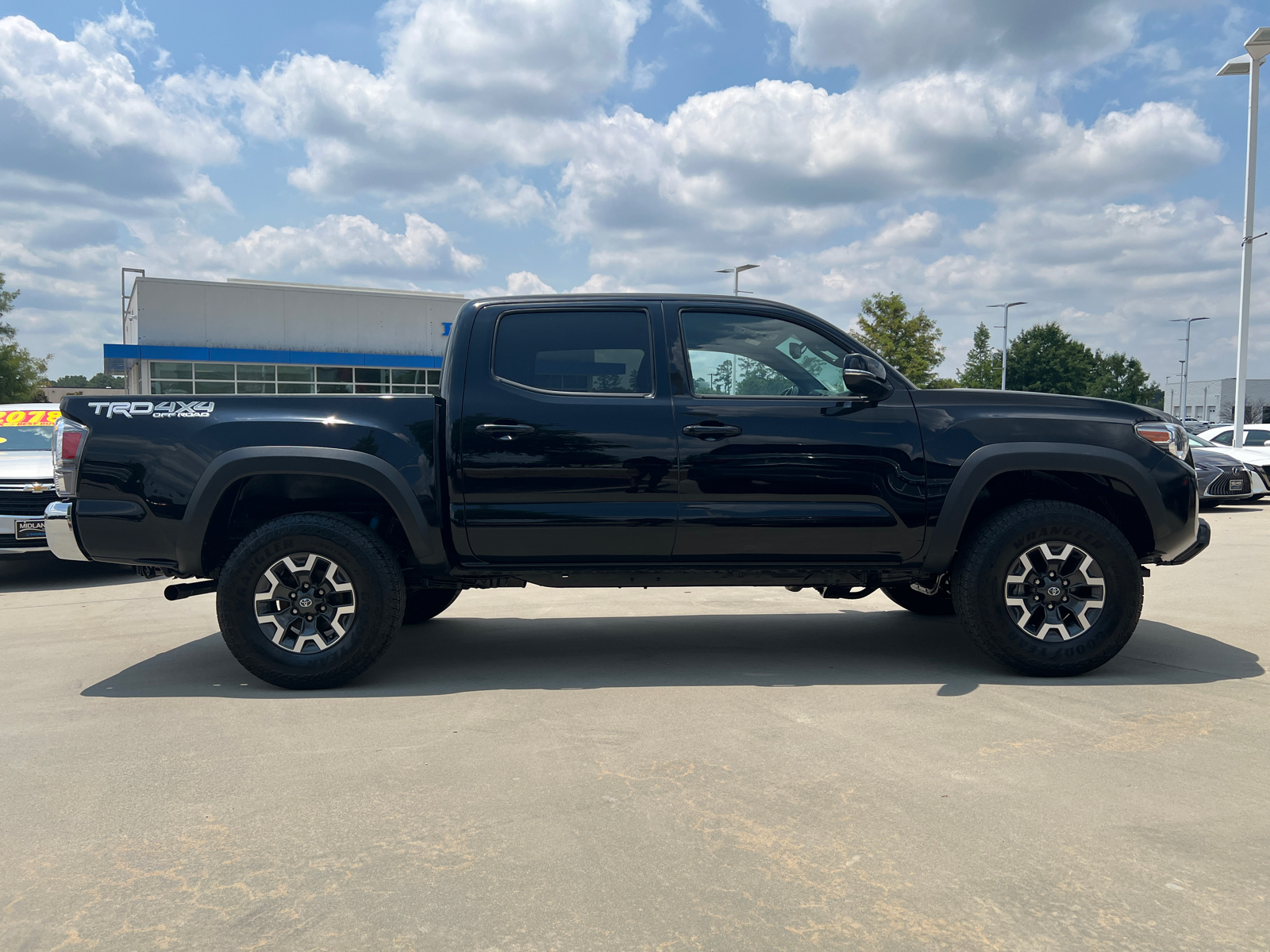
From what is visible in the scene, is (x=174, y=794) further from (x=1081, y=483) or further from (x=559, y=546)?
(x=1081, y=483)

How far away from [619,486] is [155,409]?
231cm

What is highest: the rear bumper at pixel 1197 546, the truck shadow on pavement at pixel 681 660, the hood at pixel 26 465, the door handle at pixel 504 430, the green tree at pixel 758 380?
the green tree at pixel 758 380

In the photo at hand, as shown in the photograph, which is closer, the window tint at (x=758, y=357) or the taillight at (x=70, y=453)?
the taillight at (x=70, y=453)

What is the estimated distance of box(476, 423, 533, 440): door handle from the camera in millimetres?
4828

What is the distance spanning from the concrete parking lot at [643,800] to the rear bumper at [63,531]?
27.8 inches

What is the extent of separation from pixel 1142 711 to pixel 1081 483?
134 cm

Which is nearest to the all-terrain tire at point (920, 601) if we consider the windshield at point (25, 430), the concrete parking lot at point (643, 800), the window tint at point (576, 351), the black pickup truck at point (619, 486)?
the concrete parking lot at point (643, 800)

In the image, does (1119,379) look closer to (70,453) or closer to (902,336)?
(902,336)

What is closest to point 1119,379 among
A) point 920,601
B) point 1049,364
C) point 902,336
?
point 1049,364

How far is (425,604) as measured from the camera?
648cm

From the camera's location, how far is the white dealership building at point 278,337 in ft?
114

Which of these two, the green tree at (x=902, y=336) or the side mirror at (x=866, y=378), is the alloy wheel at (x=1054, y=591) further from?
the green tree at (x=902, y=336)

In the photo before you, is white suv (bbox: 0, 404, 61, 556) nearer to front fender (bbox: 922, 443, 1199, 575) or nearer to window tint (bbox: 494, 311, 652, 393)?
window tint (bbox: 494, 311, 652, 393)

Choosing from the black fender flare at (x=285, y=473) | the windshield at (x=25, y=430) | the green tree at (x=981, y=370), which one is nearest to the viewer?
the black fender flare at (x=285, y=473)
